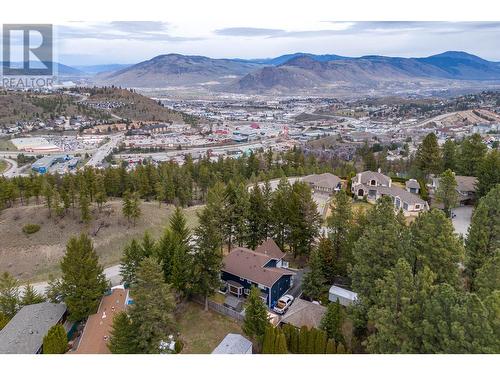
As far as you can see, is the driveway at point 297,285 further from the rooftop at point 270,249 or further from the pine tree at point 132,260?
the pine tree at point 132,260


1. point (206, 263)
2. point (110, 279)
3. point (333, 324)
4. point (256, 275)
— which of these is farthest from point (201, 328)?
point (110, 279)

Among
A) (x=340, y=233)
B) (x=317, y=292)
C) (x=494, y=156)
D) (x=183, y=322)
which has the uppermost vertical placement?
(x=494, y=156)

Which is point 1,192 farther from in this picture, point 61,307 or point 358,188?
point 358,188

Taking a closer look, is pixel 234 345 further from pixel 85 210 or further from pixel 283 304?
pixel 85 210

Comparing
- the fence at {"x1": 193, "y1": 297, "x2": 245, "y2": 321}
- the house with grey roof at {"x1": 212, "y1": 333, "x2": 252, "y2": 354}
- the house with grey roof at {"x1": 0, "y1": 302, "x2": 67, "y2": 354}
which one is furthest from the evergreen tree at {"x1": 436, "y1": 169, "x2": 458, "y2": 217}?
the house with grey roof at {"x1": 0, "y1": 302, "x2": 67, "y2": 354}

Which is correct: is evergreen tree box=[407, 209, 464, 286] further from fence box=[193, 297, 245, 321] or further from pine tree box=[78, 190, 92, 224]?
pine tree box=[78, 190, 92, 224]

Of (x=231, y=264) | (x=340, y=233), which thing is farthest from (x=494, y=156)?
(x=231, y=264)

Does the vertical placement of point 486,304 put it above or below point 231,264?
above
